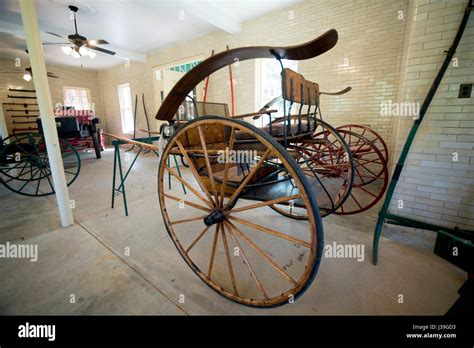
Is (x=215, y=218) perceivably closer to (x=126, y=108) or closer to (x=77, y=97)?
(x=126, y=108)

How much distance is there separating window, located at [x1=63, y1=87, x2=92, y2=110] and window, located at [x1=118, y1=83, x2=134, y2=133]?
5.80ft

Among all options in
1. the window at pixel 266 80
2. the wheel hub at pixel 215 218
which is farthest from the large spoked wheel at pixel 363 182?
the window at pixel 266 80

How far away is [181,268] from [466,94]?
2.69 meters

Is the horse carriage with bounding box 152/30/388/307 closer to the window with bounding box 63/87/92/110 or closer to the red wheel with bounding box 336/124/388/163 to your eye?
the red wheel with bounding box 336/124/388/163

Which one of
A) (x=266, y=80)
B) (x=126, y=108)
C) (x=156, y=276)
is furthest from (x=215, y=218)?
(x=126, y=108)

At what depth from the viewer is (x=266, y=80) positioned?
495 centimetres

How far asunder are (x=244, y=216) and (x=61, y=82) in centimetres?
1029

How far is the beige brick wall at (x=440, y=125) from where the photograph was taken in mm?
1691

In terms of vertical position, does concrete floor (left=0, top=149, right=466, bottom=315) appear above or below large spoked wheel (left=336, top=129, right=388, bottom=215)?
below

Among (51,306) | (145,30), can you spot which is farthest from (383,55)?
(145,30)

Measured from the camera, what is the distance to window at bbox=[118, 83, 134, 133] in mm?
8817

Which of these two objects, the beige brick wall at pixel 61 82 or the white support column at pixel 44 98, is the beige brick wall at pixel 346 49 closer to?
the white support column at pixel 44 98

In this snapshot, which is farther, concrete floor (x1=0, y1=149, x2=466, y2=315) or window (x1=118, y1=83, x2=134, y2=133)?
window (x1=118, y1=83, x2=134, y2=133)

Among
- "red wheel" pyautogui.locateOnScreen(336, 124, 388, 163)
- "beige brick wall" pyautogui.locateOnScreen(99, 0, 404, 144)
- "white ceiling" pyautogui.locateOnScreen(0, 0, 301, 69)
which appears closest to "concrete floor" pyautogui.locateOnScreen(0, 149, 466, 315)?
"red wheel" pyautogui.locateOnScreen(336, 124, 388, 163)
